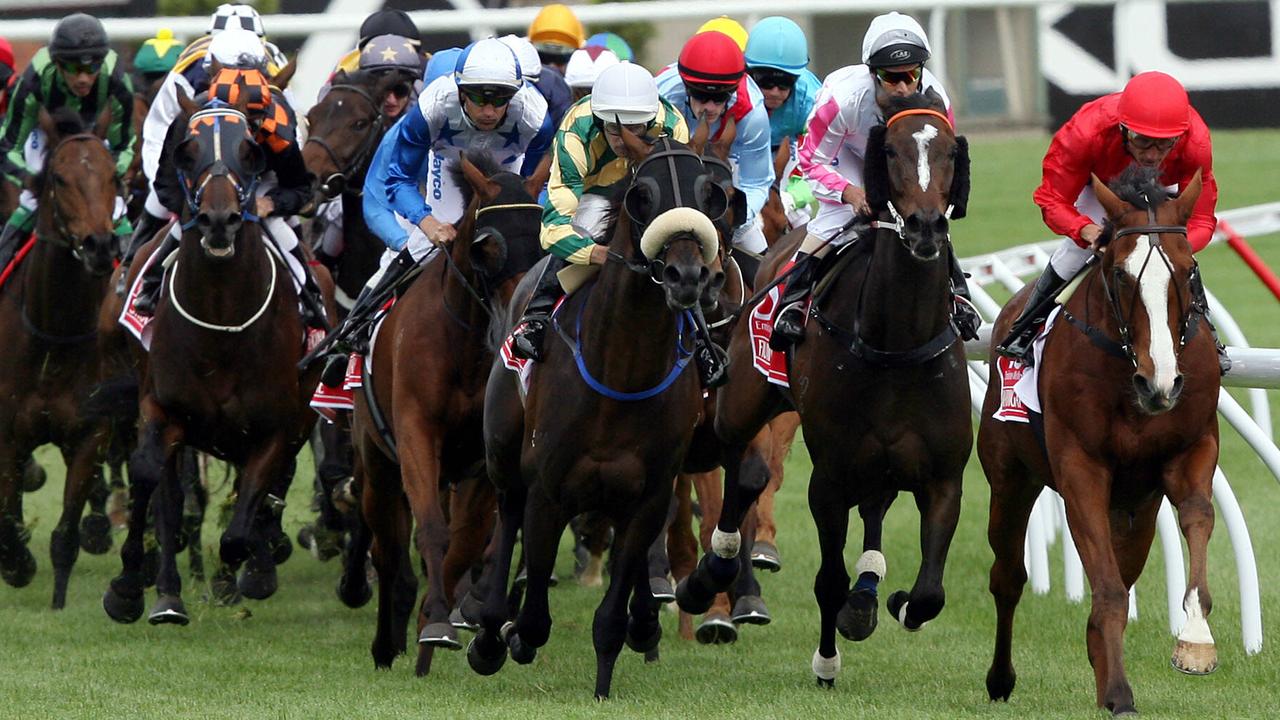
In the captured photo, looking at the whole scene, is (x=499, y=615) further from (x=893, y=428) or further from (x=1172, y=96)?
(x=1172, y=96)

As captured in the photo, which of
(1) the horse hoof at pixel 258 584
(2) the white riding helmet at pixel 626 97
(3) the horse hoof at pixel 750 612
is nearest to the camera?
(2) the white riding helmet at pixel 626 97

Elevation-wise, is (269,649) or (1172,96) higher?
(1172,96)

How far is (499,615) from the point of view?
265 inches

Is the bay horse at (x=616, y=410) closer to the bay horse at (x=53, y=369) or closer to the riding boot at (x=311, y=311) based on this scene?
the riding boot at (x=311, y=311)

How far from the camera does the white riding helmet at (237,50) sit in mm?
9172

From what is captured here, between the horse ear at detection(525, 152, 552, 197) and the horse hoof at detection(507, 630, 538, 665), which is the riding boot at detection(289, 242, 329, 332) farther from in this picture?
the horse hoof at detection(507, 630, 538, 665)

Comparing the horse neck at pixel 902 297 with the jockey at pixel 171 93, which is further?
the jockey at pixel 171 93

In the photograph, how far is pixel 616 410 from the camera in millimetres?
6348

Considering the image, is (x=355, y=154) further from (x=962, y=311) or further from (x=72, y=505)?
(x=962, y=311)

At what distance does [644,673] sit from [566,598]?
6.65ft

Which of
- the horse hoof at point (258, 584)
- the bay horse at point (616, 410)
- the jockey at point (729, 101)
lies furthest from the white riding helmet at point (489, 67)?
the horse hoof at point (258, 584)

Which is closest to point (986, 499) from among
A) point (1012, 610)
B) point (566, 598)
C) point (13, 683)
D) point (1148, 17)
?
point (566, 598)

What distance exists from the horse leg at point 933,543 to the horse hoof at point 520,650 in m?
1.25

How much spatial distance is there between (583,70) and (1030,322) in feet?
13.5
